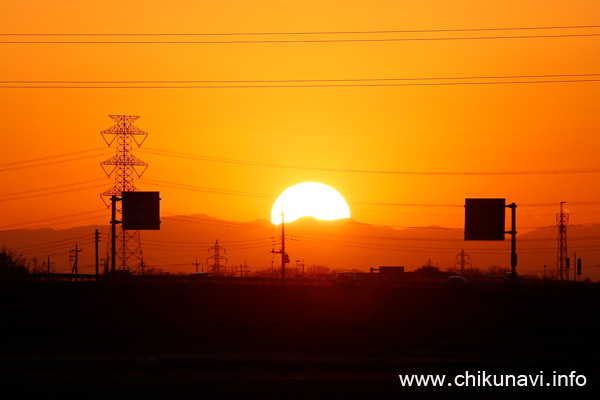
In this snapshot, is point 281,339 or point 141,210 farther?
point 141,210

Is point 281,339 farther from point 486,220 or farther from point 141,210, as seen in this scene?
point 141,210

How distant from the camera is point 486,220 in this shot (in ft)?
206

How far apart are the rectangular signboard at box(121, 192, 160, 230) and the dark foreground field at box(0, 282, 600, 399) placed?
6792 mm

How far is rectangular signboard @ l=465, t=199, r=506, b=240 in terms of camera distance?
6272 centimetres

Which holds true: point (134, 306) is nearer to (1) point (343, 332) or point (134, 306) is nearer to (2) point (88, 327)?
(2) point (88, 327)

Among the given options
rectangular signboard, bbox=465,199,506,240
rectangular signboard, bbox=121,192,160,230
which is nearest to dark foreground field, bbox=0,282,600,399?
rectangular signboard, bbox=465,199,506,240

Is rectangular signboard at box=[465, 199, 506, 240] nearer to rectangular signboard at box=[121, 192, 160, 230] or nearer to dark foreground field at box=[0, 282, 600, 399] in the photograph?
dark foreground field at box=[0, 282, 600, 399]

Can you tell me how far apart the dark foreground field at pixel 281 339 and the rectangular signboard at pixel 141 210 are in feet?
22.3

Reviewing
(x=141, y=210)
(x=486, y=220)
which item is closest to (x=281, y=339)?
(x=486, y=220)

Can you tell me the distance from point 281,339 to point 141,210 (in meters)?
33.0

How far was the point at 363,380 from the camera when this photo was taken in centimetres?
2239

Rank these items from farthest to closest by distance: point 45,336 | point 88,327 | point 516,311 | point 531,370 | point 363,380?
point 516,311
point 88,327
point 45,336
point 531,370
point 363,380

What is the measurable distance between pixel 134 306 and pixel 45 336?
1370cm

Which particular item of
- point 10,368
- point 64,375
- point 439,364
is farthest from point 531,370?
point 10,368
